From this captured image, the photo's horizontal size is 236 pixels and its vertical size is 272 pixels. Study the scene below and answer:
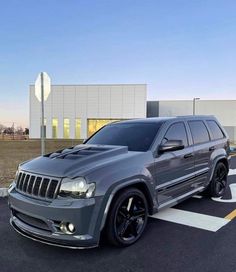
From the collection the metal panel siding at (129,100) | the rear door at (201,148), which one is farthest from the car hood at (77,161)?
the metal panel siding at (129,100)

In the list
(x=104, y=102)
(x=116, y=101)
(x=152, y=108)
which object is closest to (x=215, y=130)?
(x=116, y=101)

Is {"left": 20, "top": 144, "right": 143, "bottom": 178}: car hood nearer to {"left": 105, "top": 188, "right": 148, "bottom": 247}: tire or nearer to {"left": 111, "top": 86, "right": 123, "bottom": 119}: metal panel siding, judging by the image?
{"left": 105, "top": 188, "right": 148, "bottom": 247}: tire

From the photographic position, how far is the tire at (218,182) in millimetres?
6587

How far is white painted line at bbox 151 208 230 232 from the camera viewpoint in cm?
500

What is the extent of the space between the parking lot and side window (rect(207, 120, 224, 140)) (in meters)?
2.07

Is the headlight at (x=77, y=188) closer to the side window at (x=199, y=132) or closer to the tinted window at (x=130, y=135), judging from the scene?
the tinted window at (x=130, y=135)

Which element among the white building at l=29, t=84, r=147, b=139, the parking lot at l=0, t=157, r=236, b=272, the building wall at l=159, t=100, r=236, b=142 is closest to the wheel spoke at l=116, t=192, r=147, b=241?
the parking lot at l=0, t=157, r=236, b=272

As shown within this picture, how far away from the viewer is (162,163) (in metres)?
4.84

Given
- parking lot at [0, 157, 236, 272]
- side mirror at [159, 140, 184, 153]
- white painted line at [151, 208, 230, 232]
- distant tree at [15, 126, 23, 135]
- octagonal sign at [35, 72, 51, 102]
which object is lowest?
parking lot at [0, 157, 236, 272]

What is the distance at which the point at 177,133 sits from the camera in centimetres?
553

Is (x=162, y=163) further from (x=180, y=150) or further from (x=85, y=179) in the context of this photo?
(x=85, y=179)

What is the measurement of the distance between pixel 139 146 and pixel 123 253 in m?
1.63

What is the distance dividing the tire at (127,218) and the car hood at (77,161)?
51cm

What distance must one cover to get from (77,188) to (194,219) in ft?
8.15
